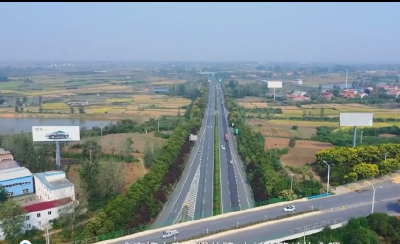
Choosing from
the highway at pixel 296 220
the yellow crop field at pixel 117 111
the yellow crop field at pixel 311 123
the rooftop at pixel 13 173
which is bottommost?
the highway at pixel 296 220

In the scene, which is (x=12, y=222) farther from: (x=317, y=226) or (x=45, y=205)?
(x=317, y=226)

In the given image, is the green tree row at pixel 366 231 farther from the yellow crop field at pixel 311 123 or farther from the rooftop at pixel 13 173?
the yellow crop field at pixel 311 123

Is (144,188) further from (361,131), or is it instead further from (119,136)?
(361,131)

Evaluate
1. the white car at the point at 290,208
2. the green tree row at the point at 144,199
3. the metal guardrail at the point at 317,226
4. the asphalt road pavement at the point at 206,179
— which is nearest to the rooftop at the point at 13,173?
the green tree row at the point at 144,199

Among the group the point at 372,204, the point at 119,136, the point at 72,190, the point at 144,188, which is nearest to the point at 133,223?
the point at 144,188

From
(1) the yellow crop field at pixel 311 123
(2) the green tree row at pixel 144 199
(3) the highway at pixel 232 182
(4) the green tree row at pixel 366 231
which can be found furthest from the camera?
(1) the yellow crop field at pixel 311 123
